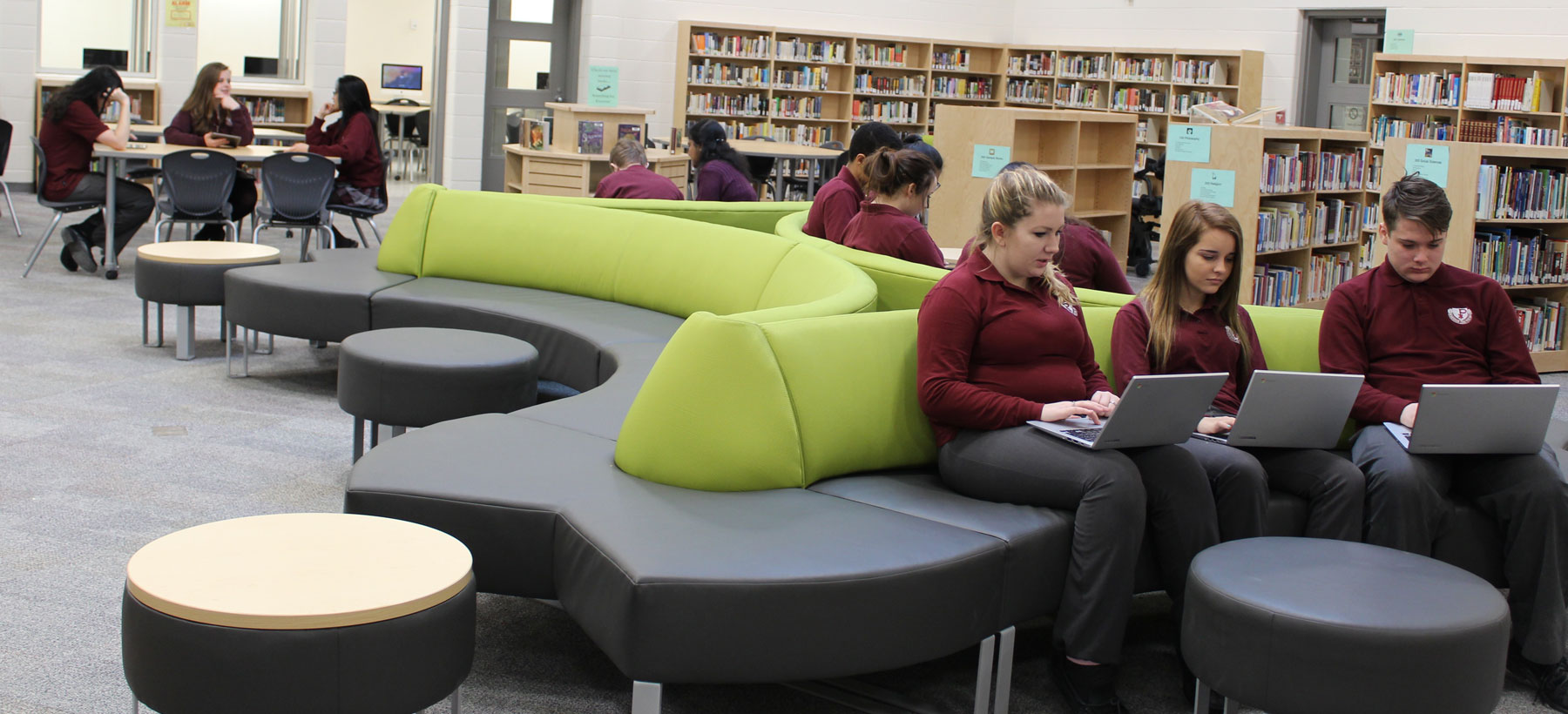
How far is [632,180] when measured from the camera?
655cm

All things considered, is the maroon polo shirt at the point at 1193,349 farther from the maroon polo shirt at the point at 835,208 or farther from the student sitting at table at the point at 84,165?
the student sitting at table at the point at 84,165

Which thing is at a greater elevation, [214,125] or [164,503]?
[214,125]

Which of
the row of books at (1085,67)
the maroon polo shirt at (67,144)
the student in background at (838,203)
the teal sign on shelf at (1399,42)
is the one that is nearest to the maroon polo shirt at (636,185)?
the student in background at (838,203)

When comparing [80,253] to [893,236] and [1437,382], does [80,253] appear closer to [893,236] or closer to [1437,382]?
[893,236]

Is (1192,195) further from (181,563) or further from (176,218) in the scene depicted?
(181,563)

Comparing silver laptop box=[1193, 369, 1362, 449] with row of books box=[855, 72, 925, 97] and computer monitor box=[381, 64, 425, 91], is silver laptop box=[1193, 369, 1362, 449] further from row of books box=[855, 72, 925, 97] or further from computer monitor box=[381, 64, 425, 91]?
computer monitor box=[381, 64, 425, 91]

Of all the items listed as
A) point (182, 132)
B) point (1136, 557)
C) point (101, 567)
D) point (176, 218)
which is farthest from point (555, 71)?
point (1136, 557)

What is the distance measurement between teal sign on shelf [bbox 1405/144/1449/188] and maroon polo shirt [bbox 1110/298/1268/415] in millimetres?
3738

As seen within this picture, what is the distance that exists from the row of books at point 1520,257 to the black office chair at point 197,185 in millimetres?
6515

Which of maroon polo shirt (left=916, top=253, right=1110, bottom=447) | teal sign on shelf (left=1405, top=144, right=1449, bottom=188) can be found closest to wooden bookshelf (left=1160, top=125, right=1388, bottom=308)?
teal sign on shelf (left=1405, top=144, right=1449, bottom=188)

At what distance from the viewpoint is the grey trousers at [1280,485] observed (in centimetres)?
307

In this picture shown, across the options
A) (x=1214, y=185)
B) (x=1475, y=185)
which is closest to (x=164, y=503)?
(x=1214, y=185)

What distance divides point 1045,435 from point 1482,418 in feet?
3.40

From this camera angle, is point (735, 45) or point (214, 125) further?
point (735, 45)
